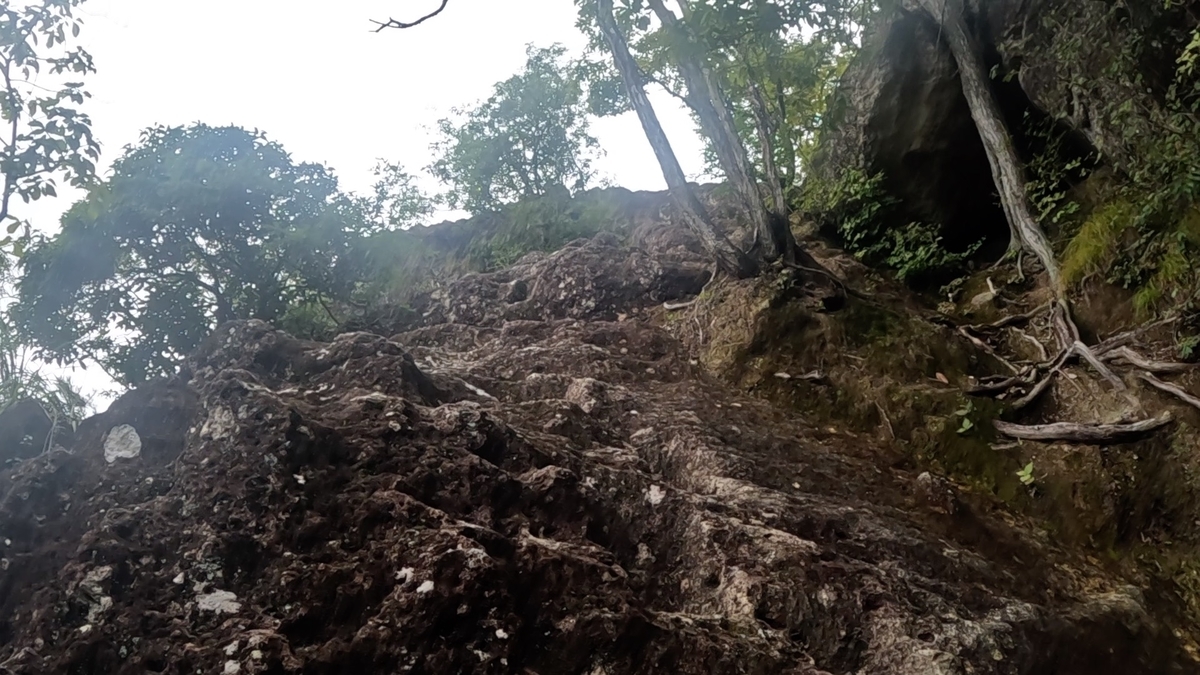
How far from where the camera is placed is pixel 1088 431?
14.9 ft

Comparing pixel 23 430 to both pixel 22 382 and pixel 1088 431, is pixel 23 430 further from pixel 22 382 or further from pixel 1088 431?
pixel 1088 431

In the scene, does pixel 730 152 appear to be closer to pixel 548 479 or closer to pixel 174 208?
pixel 548 479

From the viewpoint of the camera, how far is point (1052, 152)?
283 inches

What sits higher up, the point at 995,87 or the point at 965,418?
the point at 995,87

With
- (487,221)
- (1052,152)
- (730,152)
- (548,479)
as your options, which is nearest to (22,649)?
(548,479)

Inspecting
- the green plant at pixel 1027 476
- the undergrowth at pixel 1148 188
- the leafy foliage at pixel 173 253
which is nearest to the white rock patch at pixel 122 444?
the leafy foliage at pixel 173 253

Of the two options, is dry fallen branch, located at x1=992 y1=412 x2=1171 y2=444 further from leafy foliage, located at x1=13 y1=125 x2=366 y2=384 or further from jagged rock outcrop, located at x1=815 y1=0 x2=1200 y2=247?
leafy foliage, located at x1=13 y1=125 x2=366 y2=384

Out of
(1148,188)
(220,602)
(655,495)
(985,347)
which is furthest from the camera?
(985,347)

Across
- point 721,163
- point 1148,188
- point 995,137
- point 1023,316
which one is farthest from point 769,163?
point 1148,188

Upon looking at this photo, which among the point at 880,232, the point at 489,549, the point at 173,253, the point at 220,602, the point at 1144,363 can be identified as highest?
the point at 173,253

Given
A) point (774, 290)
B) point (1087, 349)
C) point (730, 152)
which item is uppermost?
point (730, 152)

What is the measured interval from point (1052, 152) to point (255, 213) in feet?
29.7

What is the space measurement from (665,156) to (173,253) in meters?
5.95

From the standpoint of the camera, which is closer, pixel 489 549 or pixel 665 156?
pixel 489 549
